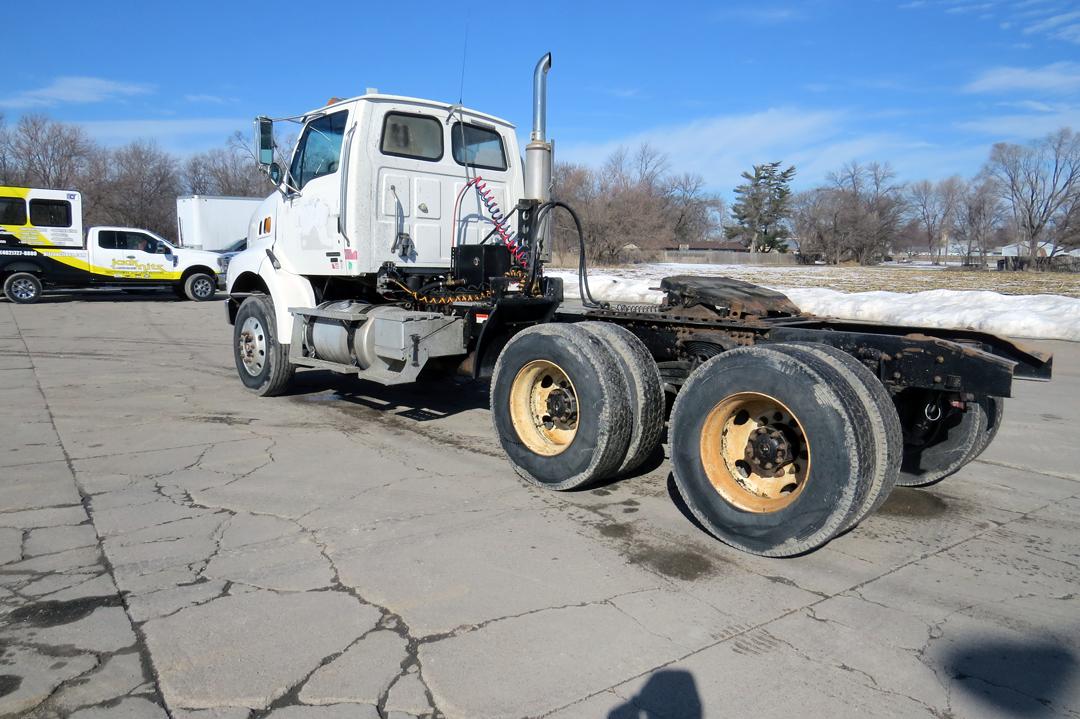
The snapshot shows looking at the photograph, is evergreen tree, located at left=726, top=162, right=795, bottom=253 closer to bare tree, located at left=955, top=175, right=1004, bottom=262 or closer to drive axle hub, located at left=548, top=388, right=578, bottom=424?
bare tree, located at left=955, top=175, right=1004, bottom=262

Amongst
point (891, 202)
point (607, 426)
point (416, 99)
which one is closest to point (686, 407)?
point (607, 426)

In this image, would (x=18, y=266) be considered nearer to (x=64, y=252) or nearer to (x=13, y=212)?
(x=64, y=252)

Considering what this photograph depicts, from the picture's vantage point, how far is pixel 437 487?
5.41 meters

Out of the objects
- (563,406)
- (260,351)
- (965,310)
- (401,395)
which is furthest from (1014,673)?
(965,310)

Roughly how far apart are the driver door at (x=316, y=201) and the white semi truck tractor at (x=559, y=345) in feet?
0.08

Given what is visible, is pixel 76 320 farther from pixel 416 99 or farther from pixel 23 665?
pixel 23 665

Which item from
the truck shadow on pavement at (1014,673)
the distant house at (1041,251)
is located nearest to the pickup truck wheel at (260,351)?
the truck shadow on pavement at (1014,673)

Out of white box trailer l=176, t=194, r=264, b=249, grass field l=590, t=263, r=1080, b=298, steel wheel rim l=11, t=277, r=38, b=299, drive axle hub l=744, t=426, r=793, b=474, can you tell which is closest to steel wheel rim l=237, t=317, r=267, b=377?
drive axle hub l=744, t=426, r=793, b=474

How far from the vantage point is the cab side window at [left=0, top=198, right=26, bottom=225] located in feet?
68.6

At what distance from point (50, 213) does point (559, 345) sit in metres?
21.5

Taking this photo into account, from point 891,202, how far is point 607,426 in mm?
84240

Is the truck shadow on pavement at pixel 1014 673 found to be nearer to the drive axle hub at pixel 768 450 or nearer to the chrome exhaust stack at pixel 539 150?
the drive axle hub at pixel 768 450

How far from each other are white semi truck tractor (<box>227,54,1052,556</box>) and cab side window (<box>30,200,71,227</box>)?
15774 mm

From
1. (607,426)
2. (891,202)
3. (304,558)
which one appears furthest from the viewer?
(891,202)
